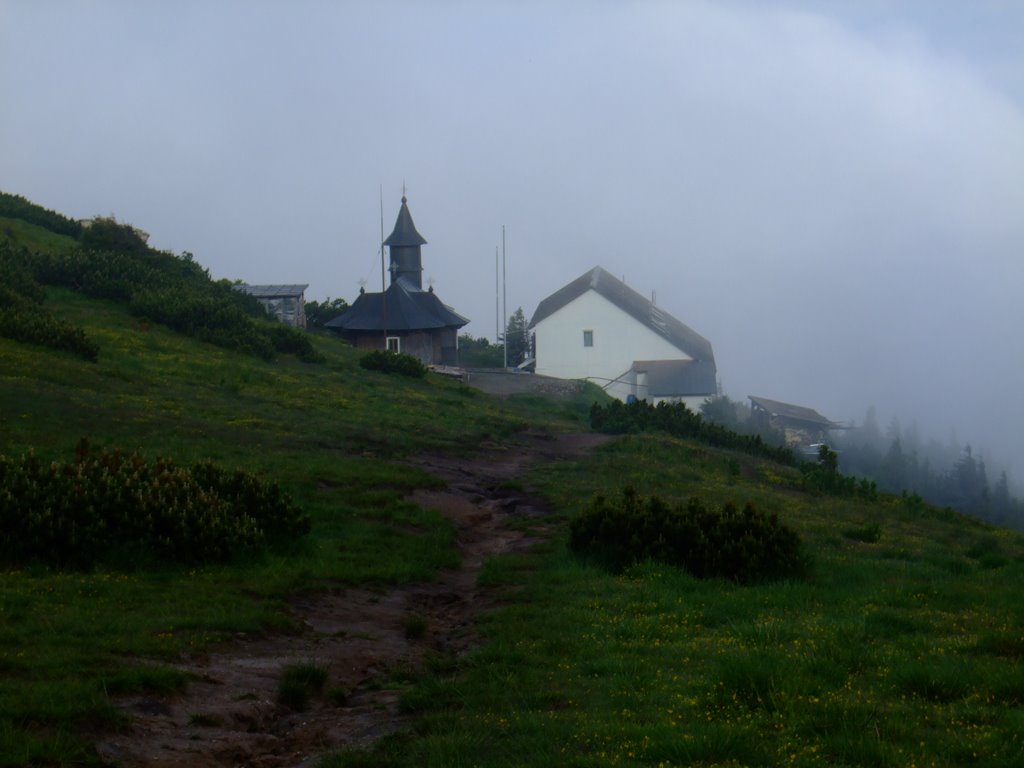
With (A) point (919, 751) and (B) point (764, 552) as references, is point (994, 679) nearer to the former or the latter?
(A) point (919, 751)

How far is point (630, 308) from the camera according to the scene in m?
56.4

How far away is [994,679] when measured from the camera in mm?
5965

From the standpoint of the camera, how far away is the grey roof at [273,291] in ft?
161

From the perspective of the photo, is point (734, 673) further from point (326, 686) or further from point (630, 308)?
point (630, 308)

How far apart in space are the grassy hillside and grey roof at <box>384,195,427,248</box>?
44390 mm

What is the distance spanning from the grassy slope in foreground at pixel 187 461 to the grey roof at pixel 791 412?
796 inches

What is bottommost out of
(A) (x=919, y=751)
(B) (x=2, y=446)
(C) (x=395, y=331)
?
(A) (x=919, y=751)

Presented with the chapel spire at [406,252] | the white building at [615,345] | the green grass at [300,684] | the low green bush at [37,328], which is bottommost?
the green grass at [300,684]

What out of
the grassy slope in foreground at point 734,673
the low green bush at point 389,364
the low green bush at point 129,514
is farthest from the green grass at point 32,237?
the grassy slope in foreground at point 734,673

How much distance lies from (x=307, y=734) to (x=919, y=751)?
324 centimetres

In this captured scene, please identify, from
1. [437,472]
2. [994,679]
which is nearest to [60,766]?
[994,679]

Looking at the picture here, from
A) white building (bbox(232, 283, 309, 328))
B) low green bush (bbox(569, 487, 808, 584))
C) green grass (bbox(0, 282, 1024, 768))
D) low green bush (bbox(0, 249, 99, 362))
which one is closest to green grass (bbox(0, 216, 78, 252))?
low green bush (bbox(0, 249, 99, 362))

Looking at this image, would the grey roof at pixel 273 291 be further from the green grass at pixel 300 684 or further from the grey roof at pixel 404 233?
the green grass at pixel 300 684

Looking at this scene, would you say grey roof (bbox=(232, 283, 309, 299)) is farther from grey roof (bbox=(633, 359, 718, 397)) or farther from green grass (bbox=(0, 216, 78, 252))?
grey roof (bbox=(633, 359, 718, 397))
